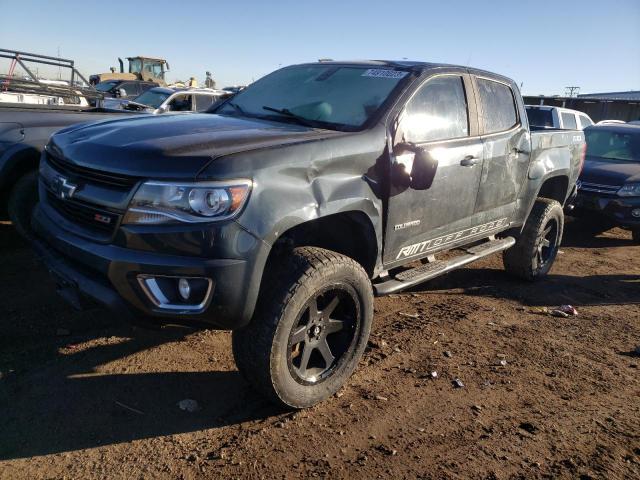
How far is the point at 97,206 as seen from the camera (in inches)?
98.1

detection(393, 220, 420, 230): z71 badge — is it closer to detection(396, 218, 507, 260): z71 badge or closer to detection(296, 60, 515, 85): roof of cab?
detection(396, 218, 507, 260): z71 badge

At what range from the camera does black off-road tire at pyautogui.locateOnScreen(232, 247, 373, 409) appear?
2.52 metres

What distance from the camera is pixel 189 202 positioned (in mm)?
2275

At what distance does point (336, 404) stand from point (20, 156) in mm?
3198

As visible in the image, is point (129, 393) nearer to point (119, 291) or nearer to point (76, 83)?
point (119, 291)

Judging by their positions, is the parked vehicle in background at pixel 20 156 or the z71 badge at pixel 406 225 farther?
the parked vehicle in background at pixel 20 156

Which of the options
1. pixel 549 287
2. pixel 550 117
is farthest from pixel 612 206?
pixel 550 117

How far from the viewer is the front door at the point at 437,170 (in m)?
3.21

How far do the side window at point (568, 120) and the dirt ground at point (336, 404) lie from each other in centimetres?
911

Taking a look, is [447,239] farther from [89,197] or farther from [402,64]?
[89,197]

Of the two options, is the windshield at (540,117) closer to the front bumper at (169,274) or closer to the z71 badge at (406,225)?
the z71 badge at (406,225)

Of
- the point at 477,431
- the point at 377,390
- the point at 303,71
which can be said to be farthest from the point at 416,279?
the point at 303,71

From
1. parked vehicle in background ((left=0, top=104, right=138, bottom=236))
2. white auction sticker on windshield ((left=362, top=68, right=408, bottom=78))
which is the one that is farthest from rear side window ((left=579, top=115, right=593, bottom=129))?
parked vehicle in background ((left=0, top=104, right=138, bottom=236))

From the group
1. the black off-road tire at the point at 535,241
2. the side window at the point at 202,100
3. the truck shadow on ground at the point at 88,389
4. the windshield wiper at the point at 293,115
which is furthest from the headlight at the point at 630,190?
the side window at the point at 202,100
